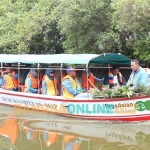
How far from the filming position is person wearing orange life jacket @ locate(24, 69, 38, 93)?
10.1m

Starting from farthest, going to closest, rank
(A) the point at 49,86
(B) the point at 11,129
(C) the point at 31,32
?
1. (C) the point at 31,32
2. (A) the point at 49,86
3. (B) the point at 11,129

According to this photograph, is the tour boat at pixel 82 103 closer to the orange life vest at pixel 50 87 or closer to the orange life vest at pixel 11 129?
the orange life vest at pixel 50 87

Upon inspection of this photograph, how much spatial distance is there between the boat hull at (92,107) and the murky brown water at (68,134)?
18 centimetres

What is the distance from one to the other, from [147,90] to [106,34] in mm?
9127

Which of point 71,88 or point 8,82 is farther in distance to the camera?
point 8,82

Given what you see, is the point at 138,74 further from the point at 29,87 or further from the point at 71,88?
the point at 29,87

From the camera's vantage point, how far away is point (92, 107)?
8.24 meters

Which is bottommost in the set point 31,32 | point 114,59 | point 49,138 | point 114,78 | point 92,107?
point 49,138

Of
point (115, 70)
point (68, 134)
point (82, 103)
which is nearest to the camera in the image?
point (68, 134)

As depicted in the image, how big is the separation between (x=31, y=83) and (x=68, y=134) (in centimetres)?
316

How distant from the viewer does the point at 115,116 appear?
800cm

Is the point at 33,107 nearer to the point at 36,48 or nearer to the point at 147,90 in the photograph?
the point at 147,90

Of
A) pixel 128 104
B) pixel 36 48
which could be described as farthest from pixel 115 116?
pixel 36 48

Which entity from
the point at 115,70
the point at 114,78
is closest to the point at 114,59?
the point at 115,70
